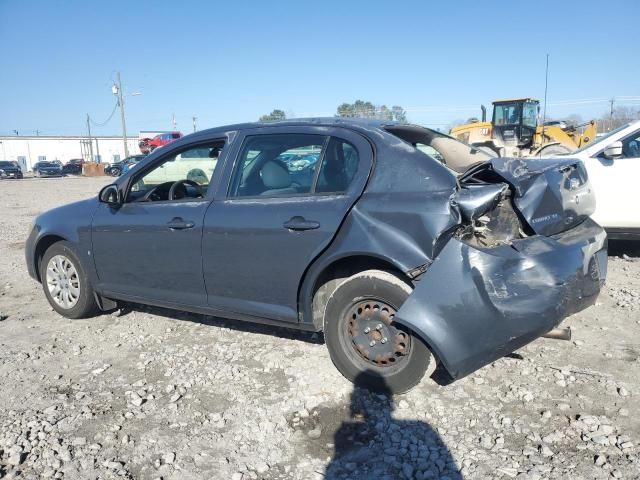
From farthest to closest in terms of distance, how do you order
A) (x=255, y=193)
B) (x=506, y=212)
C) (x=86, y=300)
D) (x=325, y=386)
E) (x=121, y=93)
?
(x=121, y=93)
(x=86, y=300)
(x=255, y=193)
(x=325, y=386)
(x=506, y=212)

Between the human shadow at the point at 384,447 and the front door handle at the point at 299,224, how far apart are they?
105 centimetres

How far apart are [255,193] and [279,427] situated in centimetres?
163

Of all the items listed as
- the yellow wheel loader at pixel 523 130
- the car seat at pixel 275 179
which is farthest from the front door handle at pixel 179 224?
the yellow wheel loader at pixel 523 130

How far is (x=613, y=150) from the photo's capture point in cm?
604

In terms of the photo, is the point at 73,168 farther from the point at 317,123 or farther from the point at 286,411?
the point at 286,411

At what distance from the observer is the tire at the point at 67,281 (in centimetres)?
484

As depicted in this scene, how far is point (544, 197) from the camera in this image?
3381mm

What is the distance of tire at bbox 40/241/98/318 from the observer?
15.9 feet

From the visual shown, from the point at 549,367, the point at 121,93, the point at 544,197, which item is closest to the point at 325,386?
the point at 549,367

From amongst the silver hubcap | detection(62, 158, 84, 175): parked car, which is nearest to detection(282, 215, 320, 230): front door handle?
the silver hubcap

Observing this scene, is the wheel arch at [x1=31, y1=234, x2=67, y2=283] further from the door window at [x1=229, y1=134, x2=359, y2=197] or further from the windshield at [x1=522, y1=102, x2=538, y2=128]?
the windshield at [x1=522, y1=102, x2=538, y2=128]

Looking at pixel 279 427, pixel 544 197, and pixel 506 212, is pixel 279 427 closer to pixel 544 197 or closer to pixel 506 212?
pixel 506 212

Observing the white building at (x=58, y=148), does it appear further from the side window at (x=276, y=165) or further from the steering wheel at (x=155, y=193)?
the side window at (x=276, y=165)

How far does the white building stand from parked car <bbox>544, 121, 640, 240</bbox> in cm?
7542
